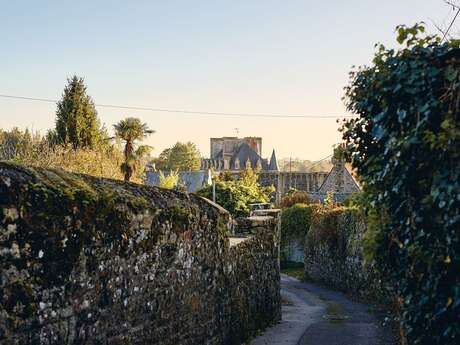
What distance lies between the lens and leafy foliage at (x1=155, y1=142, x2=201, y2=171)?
3816 inches

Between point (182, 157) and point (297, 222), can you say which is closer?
point (297, 222)

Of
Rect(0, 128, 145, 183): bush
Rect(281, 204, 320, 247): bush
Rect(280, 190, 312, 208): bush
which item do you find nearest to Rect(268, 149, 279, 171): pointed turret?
Rect(280, 190, 312, 208): bush

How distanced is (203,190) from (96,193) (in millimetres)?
36153

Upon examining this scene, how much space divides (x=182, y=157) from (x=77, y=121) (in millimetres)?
58057

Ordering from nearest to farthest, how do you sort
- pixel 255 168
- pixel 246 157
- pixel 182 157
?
pixel 255 168 < pixel 246 157 < pixel 182 157

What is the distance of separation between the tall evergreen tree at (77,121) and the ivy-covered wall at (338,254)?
17.7 meters

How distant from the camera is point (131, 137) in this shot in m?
38.8

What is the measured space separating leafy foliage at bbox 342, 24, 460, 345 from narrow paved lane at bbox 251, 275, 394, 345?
686cm

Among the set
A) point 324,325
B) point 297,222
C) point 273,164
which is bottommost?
point 324,325

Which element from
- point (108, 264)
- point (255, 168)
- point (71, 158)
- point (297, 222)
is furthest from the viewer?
point (255, 168)

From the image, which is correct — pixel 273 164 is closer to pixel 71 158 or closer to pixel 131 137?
→ pixel 131 137

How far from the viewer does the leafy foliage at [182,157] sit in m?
96.9

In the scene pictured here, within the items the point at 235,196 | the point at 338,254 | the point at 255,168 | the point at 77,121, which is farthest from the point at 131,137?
the point at 255,168

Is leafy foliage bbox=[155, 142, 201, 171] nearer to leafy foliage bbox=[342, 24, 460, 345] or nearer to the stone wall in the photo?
the stone wall
